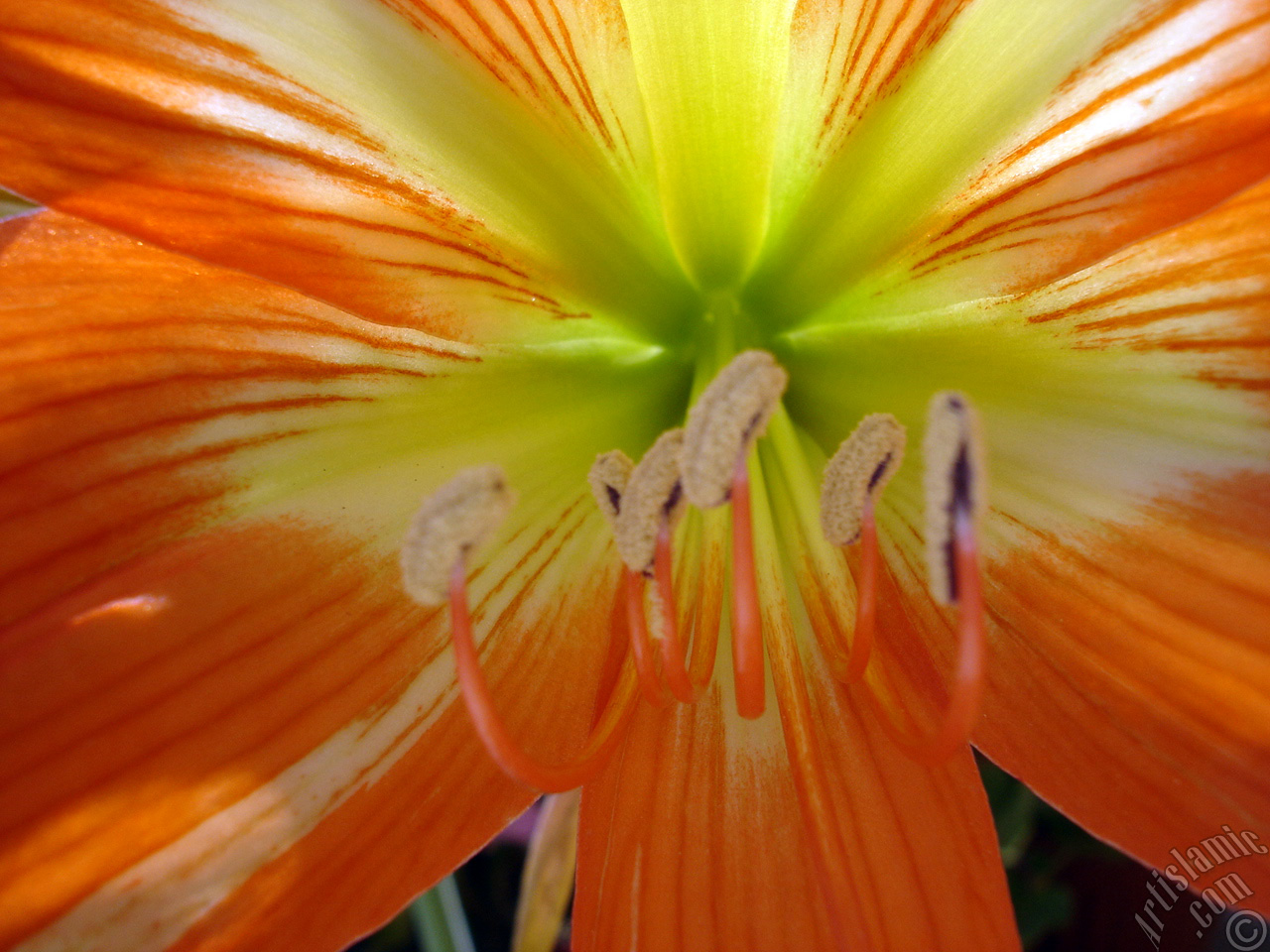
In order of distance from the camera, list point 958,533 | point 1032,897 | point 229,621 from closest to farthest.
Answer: point 958,533 → point 229,621 → point 1032,897

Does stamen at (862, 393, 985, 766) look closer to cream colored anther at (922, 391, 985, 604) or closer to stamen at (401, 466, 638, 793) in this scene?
cream colored anther at (922, 391, 985, 604)

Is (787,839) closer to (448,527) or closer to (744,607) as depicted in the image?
(744,607)

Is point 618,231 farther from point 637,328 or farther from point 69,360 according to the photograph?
point 69,360

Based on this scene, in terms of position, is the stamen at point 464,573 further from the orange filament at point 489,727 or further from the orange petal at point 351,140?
the orange petal at point 351,140

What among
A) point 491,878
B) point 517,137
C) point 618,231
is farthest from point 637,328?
point 491,878

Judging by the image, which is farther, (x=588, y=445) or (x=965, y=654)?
(x=588, y=445)

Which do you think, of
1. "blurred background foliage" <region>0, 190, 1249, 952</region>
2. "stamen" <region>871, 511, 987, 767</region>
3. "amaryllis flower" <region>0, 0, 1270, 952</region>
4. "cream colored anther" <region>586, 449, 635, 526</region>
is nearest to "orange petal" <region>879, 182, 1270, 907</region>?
"amaryllis flower" <region>0, 0, 1270, 952</region>
